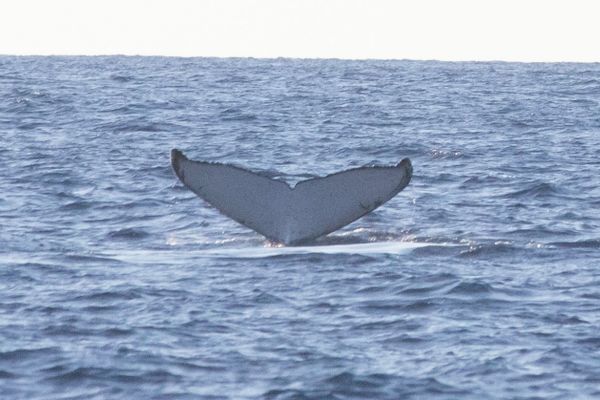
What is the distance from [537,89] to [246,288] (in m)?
43.5

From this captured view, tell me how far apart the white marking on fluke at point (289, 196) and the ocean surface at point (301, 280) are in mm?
316

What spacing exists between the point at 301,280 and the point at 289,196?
8.42ft

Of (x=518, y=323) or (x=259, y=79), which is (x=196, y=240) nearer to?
(x=518, y=323)

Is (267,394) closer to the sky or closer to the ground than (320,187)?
closer to the ground

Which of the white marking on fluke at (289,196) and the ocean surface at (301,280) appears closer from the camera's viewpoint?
the ocean surface at (301,280)

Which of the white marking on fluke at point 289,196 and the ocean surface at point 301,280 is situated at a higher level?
the white marking on fluke at point 289,196

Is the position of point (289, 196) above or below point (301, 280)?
above

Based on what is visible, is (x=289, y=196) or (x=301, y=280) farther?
(x=289, y=196)

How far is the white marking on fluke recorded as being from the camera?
16688 millimetres

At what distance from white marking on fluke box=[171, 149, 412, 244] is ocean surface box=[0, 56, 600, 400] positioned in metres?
0.32

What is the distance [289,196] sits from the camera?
16719 millimetres

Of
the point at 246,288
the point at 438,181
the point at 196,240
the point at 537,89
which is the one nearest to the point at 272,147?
the point at 438,181

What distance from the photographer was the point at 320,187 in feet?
55.0

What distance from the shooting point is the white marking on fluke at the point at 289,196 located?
16.7 meters
